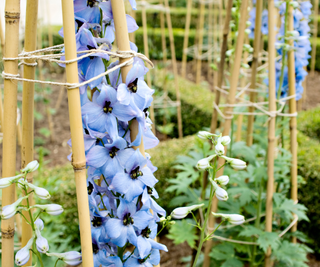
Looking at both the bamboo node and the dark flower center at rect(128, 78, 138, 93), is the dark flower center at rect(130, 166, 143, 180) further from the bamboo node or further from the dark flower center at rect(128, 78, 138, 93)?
the bamboo node

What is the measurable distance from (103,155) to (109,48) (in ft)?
0.94

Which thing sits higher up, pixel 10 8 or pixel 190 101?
pixel 10 8

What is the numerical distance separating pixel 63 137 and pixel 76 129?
180 inches

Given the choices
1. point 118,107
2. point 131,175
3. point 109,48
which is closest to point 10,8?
point 109,48

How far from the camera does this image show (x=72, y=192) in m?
2.95

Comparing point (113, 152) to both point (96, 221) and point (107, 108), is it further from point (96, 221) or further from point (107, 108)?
point (96, 221)

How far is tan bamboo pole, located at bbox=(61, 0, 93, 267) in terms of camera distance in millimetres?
711

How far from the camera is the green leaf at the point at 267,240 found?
1.74 m

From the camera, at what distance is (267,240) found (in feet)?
5.82

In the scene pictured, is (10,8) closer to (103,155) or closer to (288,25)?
(103,155)

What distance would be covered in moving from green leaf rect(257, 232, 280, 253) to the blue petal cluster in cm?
112

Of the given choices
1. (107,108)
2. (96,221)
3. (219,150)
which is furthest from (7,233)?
(219,150)

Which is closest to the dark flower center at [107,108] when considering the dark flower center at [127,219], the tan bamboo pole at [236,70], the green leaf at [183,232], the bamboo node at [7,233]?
the dark flower center at [127,219]

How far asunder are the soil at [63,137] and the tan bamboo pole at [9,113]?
64.1 inches
